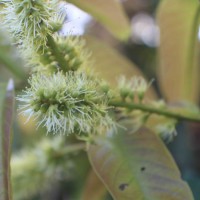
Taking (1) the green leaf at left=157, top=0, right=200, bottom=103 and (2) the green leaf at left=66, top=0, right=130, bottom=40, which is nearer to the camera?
(2) the green leaf at left=66, top=0, right=130, bottom=40

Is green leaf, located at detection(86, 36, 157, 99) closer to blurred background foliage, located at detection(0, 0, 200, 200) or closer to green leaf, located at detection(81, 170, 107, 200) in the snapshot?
blurred background foliage, located at detection(0, 0, 200, 200)

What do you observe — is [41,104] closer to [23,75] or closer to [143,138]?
[143,138]

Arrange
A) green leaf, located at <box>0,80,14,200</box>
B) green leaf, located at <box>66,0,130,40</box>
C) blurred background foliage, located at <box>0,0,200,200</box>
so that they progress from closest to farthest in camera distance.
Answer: green leaf, located at <box>0,80,14,200</box> → green leaf, located at <box>66,0,130,40</box> → blurred background foliage, located at <box>0,0,200,200</box>

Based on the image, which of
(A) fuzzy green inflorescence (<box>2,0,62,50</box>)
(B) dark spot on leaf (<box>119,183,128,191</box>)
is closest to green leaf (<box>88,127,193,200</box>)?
(B) dark spot on leaf (<box>119,183,128,191</box>)

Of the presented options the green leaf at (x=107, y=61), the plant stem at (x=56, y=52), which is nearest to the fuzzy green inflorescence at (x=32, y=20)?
the plant stem at (x=56, y=52)

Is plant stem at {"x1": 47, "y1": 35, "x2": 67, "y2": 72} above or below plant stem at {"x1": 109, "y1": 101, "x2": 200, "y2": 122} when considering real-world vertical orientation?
above

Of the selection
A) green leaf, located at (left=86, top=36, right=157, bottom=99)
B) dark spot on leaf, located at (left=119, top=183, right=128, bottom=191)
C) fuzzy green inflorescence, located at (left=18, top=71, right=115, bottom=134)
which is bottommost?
dark spot on leaf, located at (left=119, top=183, right=128, bottom=191)

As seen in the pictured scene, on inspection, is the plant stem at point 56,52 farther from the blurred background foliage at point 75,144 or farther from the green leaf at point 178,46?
the green leaf at point 178,46
